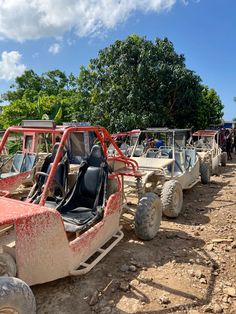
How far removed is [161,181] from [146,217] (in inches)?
79.8

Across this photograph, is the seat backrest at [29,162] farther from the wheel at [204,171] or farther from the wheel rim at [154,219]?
the wheel at [204,171]

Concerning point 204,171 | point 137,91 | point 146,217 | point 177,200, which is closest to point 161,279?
point 146,217

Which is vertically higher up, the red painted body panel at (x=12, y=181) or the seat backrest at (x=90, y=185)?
the seat backrest at (x=90, y=185)

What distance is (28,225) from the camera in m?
2.81

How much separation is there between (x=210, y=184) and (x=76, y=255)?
22.8 feet

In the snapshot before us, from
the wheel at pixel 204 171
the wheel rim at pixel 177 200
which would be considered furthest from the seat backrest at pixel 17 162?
the wheel at pixel 204 171

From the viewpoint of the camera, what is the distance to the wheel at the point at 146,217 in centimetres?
466

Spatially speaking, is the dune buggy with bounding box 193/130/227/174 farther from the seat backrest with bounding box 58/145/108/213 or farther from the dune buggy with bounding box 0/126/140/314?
the seat backrest with bounding box 58/145/108/213

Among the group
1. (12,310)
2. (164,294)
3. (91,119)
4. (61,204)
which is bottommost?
(164,294)

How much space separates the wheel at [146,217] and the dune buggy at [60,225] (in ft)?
0.97

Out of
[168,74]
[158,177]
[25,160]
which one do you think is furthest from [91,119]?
[158,177]

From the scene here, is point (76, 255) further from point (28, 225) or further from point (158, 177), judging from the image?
point (158, 177)

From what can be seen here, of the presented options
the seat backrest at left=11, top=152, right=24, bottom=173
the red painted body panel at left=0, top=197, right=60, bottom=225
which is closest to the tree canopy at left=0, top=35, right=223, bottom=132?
the seat backrest at left=11, top=152, right=24, bottom=173

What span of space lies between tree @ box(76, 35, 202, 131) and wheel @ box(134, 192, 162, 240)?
9.67 metres
